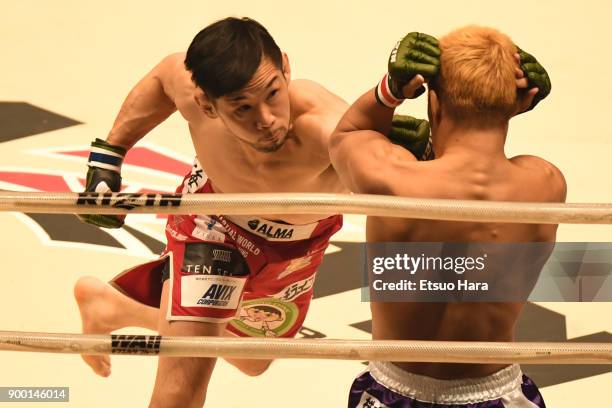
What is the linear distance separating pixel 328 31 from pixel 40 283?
290cm

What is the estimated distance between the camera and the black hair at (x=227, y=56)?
9.56 feet

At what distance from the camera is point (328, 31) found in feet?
22.0

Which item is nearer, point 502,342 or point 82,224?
point 502,342

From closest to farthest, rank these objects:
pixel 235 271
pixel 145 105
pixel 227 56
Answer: pixel 227 56, pixel 235 271, pixel 145 105

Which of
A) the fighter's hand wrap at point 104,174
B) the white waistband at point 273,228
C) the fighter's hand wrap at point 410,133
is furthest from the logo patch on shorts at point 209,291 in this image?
the fighter's hand wrap at point 410,133

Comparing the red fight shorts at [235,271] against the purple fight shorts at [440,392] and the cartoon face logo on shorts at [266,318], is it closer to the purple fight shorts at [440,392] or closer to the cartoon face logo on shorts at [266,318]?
the cartoon face logo on shorts at [266,318]

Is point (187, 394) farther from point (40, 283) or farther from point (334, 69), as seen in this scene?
point (334, 69)

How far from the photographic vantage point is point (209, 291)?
10.8 feet

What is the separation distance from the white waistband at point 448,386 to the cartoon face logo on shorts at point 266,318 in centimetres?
110

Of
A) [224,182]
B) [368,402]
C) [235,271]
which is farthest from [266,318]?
[368,402]

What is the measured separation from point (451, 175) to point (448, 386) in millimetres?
493

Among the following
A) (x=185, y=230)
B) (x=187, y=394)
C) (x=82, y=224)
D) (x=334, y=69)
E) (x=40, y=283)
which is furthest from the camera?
(x=334, y=69)

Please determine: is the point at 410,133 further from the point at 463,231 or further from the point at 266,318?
the point at 266,318

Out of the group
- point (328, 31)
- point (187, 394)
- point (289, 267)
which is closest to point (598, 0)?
point (328, 31)
